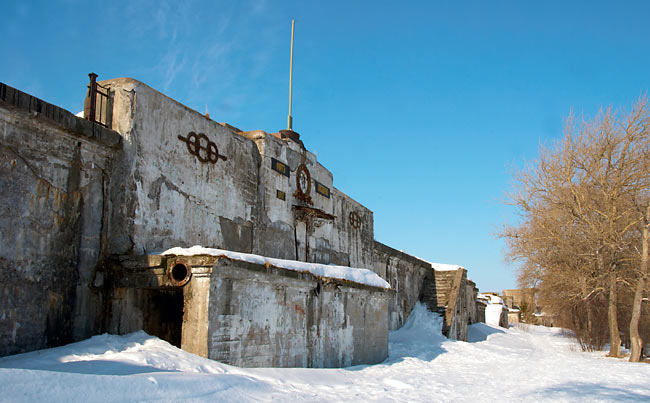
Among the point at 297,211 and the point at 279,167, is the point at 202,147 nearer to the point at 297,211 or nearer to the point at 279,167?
the point at 279,167

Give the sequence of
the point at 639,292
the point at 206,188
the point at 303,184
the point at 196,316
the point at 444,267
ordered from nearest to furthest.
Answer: the point at 196,316 → the point at 206,188 → the point at 303,184 → the point at 639,292 → the point at 444,267

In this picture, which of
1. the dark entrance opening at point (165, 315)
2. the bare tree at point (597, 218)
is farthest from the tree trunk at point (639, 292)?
the dark entrance opening at point (165, 315)

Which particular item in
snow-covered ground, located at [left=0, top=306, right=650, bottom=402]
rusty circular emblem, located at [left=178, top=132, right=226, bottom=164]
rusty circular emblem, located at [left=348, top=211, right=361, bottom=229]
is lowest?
snow-covered ground, located at [left=0, top=306, right=650, bottom=402]

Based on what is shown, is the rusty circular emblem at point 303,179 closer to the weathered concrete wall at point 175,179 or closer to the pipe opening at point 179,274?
the weathered concrete wall at point 175,179

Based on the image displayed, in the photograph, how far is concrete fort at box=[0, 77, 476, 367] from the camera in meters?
7.56

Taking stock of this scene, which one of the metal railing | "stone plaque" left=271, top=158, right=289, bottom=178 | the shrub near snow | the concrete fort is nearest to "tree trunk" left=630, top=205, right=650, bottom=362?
the concrete fort

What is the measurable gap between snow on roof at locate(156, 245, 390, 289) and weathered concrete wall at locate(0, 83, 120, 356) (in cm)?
131

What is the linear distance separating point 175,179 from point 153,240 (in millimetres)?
1252

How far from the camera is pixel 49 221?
7.84m

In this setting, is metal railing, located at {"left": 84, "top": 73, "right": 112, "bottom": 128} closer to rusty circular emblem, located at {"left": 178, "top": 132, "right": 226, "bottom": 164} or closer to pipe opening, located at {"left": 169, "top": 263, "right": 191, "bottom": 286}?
rusty circular emblem, located at {"left": 178, "top": 132, "right": 226, "bottom": 164}

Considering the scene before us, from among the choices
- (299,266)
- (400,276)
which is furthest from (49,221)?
(400,276)

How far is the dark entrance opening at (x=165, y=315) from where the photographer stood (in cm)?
923

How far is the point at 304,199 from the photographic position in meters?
14.0

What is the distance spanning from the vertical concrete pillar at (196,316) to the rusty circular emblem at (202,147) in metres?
3.05
